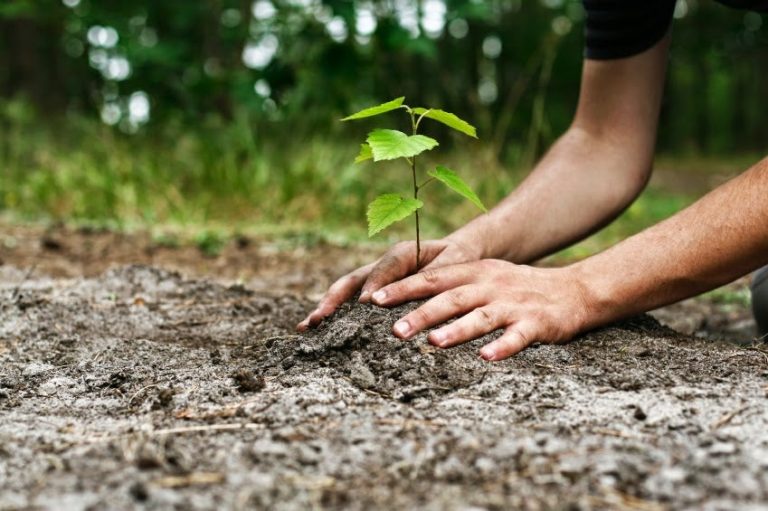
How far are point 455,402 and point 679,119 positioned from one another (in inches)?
1023

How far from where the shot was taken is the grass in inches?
193

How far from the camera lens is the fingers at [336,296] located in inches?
79.2

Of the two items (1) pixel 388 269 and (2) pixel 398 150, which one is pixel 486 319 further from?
(2) pixel 398 150

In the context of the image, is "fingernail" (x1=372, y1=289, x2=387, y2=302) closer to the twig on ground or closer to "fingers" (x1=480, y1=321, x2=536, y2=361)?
"fingers" (x1=480, y1=321, x2=536, y2=361)

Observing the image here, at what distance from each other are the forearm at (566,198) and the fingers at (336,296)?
0.35m

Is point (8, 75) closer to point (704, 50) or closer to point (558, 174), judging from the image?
point (558, 174)

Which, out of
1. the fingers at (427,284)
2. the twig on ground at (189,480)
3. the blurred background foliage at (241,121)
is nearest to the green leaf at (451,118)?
the fingers at (427,284)

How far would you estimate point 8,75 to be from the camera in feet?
Result: 40.0

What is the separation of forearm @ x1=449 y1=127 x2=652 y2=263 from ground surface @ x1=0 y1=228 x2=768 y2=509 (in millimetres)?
398

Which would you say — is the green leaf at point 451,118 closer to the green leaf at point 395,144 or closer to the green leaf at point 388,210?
the green leaf at point 395,144

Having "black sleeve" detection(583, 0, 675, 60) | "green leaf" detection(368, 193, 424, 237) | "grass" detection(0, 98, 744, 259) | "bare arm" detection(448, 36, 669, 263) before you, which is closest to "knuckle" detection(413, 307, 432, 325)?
"green leaf" detection(368, 193, 424, 237)

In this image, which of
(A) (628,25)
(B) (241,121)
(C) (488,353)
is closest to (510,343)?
(C) (488,353)

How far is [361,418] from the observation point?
140cm

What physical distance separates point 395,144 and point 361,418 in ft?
1.81
